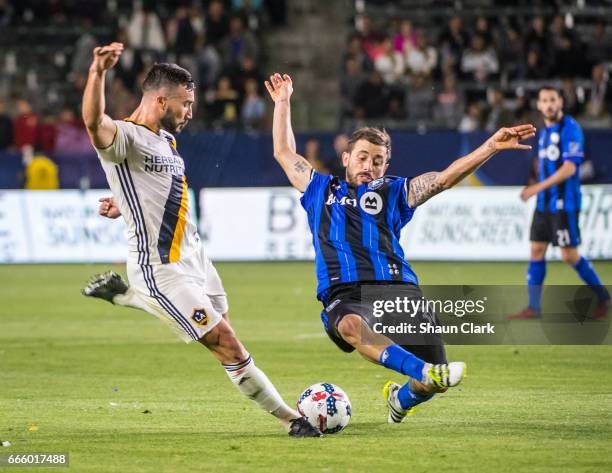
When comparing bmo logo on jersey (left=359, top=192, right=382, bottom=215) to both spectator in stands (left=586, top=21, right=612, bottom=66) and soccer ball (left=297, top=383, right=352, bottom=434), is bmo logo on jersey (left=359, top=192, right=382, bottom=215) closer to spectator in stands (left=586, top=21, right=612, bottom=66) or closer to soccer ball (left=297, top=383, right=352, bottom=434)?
soccer ball (left=297, top=383, right=352, bottom=434)

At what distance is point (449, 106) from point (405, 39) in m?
1.90

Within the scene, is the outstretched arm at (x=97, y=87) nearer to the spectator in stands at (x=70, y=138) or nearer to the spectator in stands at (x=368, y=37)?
the spectator in stands at (x=70, y=138)

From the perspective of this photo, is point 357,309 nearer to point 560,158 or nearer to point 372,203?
point 372,203

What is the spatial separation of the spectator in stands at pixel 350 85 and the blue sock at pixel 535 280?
11810 millimetres

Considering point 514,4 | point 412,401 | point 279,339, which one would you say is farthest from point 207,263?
point 514,4

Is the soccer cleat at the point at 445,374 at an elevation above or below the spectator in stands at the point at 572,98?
below

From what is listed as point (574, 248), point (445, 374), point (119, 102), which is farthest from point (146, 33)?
point (445, 374)

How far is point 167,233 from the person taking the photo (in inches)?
286

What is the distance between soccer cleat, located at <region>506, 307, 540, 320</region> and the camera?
1327cm

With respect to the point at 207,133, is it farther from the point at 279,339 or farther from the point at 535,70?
the point at 279,339

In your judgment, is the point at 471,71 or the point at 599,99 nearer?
the point at 599,99

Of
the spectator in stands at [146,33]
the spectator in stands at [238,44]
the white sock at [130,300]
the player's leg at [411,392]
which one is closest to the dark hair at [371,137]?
the player's leg at [411,392]

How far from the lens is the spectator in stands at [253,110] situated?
983 inches

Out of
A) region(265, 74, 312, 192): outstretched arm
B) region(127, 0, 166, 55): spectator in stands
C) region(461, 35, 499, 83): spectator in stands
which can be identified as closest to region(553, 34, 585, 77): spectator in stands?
region(461, 35, 499, 83): spectator in stands
